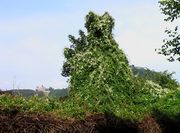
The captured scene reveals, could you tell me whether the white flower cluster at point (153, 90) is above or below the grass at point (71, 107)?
above

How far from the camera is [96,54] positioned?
66.3ft

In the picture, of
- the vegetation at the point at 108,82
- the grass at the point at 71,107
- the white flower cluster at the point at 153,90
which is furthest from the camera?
the white flower cluster at the point at 153,90

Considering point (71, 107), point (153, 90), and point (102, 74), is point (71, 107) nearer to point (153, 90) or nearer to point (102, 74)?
point (102, 74)

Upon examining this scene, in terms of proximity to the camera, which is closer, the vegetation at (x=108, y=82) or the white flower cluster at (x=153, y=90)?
the vegetation at (x=108, y=82)

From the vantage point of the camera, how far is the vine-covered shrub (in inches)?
750

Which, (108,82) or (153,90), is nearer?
(108,82)

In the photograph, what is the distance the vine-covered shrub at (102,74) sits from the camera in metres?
19.1

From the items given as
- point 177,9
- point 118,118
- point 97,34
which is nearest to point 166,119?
point 118,118

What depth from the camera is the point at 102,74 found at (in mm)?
19469

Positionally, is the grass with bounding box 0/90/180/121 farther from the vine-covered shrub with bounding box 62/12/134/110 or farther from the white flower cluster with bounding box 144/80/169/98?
the vine-covered shrub with bounding box 62/12/134/110

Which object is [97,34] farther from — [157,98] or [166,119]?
[166,119]

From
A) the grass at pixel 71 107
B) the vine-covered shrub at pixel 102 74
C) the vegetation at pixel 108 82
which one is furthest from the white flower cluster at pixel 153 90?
the vine-covered shrub at pixel 102 74

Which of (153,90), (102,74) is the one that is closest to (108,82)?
(102,74)

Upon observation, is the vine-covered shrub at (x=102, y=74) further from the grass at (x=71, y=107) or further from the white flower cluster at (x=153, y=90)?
the grass at (x=71, y=107)
